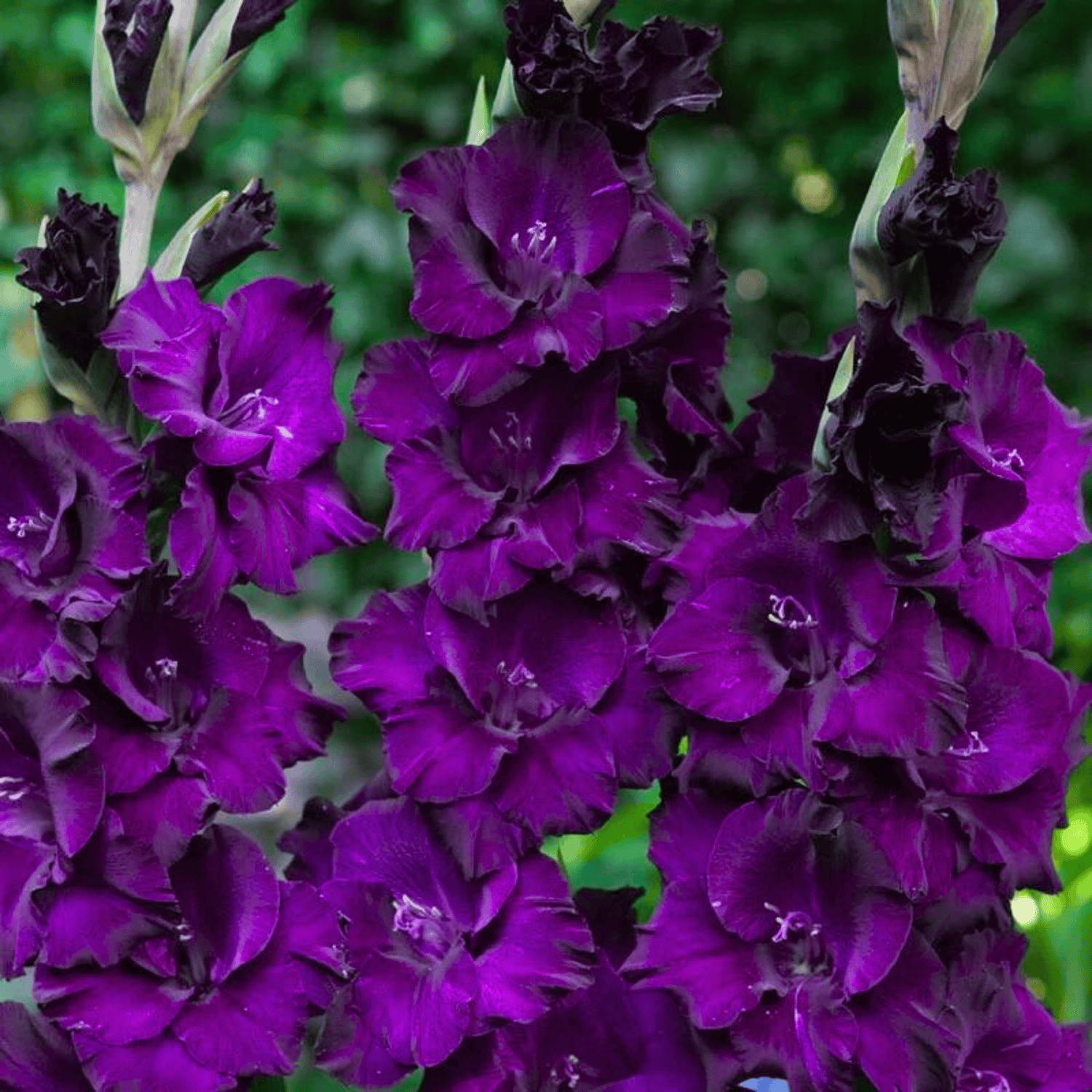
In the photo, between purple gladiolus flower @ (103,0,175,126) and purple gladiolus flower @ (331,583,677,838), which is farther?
purple gladiolus flower @ (103,0,175,126)

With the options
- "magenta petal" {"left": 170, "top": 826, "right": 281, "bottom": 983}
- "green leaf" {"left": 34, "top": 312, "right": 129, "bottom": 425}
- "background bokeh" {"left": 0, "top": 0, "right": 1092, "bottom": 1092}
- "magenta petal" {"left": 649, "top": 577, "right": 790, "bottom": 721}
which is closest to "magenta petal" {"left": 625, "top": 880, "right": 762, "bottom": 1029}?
"magenta petal" {"left": 649, "top": 577, "right": 790, "bottom": 721}

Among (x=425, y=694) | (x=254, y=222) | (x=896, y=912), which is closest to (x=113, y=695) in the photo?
(x=425, y=694)

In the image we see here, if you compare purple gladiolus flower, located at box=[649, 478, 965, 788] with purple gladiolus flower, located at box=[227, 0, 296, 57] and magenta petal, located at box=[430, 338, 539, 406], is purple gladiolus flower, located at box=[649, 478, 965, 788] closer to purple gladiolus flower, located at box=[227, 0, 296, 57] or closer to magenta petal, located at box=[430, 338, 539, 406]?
magenta petal, located at box=[430, 338, 539, 406]

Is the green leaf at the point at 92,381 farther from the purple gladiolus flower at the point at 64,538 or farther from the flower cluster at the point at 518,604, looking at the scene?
the flower cluster at the point at 518,604

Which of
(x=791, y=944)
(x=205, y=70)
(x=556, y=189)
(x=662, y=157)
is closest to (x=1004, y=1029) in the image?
(x=791, y=944)

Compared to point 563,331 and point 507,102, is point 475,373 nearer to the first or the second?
point 563,331

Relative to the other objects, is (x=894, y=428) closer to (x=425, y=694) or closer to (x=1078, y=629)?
(x=425, y=694)
